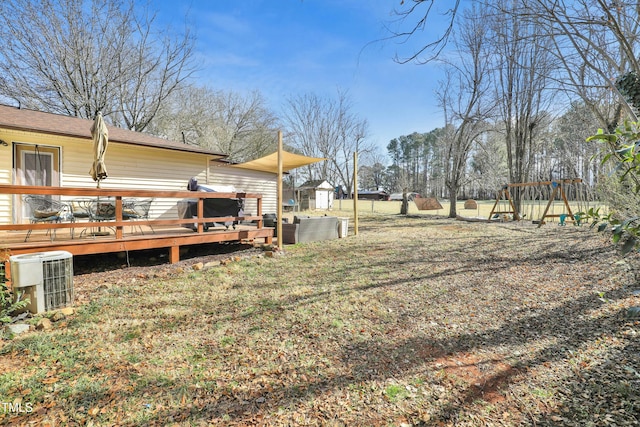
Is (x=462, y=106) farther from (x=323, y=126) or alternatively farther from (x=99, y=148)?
(x=323, y=126)

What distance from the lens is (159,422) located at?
6.38 feet

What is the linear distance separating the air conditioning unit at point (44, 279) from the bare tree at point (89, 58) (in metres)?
12.9

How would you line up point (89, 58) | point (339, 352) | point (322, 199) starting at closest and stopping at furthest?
1. point (339, 352)
2. point (89, 58)
3. point (322, 199)

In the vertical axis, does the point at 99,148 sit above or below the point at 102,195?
above

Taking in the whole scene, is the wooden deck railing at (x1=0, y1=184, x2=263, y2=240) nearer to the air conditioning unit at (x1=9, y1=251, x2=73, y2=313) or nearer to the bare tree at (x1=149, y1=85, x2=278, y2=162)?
the air conditioning unit at (x1=9, y1=251, x2=73, y2=313)

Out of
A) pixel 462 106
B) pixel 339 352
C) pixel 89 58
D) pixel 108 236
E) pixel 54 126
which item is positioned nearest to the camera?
pixel 339 352

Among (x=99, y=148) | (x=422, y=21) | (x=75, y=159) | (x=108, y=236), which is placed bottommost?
(x=108, y=236)

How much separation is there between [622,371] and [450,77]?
16881mm

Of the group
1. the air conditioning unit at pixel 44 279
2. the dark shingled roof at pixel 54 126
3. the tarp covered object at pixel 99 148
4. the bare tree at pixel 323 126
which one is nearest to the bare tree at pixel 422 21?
Answer: the air conditioning unit at pixel 44 279

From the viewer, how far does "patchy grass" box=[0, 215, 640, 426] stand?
6.73 feet

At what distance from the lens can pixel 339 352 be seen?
2.78 metres

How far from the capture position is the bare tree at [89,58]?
38.6 feet

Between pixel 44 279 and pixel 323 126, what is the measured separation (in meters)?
30.7

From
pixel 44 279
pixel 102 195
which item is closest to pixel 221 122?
pixel 102 195
